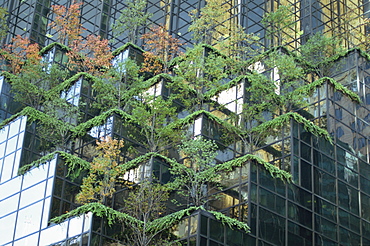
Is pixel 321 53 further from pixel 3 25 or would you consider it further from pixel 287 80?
pixel 3 25

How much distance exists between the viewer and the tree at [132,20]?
215ft

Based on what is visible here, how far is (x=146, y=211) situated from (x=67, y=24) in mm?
28478

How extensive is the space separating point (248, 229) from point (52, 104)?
19413 mm

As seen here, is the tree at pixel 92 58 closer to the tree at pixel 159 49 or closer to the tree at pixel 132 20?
the tree at pixel 132 20

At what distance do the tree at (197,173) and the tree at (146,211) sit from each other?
4.72 ft

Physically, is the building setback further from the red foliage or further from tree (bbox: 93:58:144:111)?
the red foliage

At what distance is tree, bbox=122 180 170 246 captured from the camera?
139 feet

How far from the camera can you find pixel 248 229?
141ft

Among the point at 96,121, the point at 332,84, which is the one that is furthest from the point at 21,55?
the point at 332,84

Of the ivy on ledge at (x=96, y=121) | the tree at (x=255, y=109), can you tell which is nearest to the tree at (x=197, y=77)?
the tree at (x=255, y=109)

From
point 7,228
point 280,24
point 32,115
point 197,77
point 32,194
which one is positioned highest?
point 280,24

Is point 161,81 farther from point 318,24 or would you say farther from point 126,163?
point 318,24

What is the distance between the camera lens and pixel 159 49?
63.2m

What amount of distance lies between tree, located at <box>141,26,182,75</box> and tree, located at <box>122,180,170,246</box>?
1881cm
